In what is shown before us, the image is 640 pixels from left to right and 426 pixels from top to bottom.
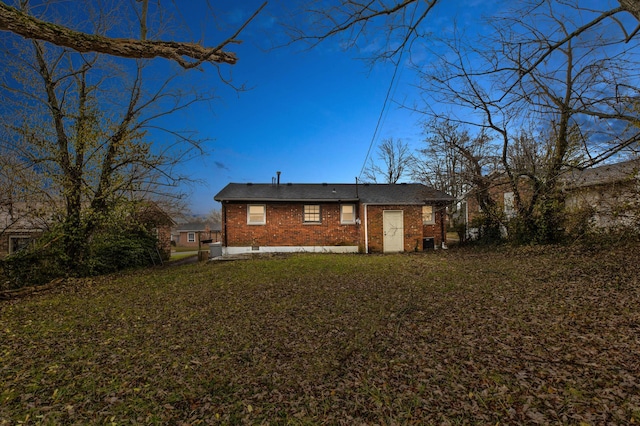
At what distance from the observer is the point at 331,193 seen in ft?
52.7

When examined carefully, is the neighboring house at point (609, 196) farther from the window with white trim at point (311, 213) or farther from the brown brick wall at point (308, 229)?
the window with white trim at point (311, 213)

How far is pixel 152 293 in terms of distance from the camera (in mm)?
7277

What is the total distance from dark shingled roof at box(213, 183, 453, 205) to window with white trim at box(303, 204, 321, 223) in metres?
0.44

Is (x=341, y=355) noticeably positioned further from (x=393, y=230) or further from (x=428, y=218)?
(x=428, y=218)

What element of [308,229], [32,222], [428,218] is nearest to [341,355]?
[32,222]

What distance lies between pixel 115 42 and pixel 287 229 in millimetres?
11924

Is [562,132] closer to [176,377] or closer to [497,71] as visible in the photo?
[497,71]

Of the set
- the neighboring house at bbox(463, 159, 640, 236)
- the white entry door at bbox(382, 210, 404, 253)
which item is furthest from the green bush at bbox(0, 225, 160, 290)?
the neighboring house at bbox(463, 159, 640, 236)

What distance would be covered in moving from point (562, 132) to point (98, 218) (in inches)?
607

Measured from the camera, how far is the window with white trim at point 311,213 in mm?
15477

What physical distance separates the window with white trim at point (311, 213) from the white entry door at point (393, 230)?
3492mm

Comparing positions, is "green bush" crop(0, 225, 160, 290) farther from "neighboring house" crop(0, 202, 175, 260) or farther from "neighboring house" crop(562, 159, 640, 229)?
"neighboring house" crop(562, 159, 640, 229)

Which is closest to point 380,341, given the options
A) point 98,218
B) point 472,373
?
point 472,373

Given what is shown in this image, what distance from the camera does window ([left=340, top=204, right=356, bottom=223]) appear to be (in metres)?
15.7
